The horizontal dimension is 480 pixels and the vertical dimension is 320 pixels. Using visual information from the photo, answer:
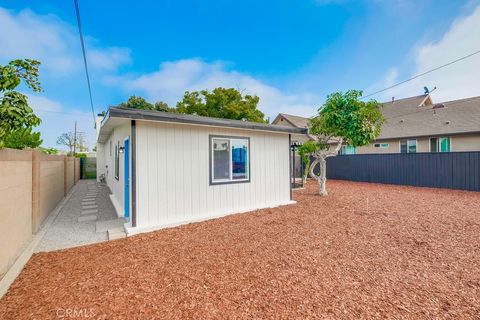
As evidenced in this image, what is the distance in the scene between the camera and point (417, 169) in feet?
32.9

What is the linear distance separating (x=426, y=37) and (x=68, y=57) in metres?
14.9

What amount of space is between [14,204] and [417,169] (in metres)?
13.8

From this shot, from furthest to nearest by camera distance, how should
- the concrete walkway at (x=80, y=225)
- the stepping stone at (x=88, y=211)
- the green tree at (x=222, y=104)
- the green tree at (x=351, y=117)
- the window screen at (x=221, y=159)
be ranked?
the green tree at (x=222, y=104), the green tree at (x=351, y=117), the stepping stone at (x=88, y=211), the window screen at (x=221, y=159), the concrete walkway at (x=80, y=225)

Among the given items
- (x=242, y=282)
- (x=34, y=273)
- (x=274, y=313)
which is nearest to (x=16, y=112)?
(x=34, y=273)

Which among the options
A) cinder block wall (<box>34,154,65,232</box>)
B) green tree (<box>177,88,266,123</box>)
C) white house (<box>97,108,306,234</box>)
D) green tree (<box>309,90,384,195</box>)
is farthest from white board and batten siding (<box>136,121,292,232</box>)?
green tree (<box>177,88,266,123</box>)

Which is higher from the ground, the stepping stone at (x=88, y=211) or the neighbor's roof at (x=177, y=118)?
the neighbor's roof at (x=177, y=118)

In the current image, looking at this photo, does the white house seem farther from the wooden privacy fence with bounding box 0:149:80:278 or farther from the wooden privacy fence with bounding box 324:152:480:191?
the wooden privacy fence with bounding box 324:152:480:191

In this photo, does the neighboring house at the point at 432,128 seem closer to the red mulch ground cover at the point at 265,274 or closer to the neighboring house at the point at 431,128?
the neighboring house at the point at 431,128

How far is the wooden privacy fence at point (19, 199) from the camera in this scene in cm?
276

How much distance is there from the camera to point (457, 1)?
313 inches

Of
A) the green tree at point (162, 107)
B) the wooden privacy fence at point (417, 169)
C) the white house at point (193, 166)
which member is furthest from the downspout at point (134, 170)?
the green tree at point (162, 107)

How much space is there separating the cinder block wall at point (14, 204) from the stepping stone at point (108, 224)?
1.11 meters

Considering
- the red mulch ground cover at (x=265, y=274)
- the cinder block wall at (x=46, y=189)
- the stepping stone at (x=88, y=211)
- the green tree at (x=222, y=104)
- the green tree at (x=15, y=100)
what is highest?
the green tree at (x=222, y=104)

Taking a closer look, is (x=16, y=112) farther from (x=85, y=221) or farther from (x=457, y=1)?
(x=457, y=1)
